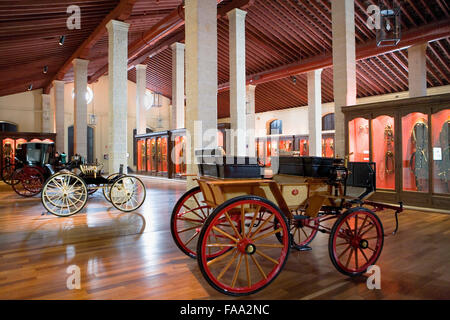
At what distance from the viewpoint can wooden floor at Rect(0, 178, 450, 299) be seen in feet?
7.89

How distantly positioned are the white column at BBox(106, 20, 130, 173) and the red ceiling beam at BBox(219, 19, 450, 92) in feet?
27.2

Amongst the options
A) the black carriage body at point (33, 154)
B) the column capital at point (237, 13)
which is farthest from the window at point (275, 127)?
the black carriage body at point (33, 154)

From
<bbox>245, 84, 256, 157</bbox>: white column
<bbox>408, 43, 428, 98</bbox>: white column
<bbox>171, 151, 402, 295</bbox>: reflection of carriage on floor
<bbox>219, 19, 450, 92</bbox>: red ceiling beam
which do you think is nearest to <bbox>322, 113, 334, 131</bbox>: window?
<bbox>245, 84, 256, 157</bbox>: white column

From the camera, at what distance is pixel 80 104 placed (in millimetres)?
13031

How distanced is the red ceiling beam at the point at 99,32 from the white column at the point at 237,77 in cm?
347

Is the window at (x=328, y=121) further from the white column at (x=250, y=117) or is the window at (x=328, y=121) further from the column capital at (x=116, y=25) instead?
the column capital at (x=116, y=25)

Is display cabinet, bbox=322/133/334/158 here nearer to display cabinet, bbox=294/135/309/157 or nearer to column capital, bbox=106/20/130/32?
display cabinet, bbox=294/135/309/157

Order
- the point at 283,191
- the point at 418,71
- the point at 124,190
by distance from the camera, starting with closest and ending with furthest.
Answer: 1. the point at 283,191
2. the point at 124,190
3. the point at 418,71

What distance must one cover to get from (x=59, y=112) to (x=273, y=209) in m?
17.6

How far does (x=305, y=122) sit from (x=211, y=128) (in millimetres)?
15516

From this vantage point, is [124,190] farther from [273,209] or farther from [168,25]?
[168,25]

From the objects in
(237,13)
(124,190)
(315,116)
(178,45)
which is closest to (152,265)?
(124,190)

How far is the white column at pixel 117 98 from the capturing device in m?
8.98
